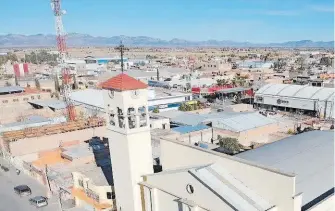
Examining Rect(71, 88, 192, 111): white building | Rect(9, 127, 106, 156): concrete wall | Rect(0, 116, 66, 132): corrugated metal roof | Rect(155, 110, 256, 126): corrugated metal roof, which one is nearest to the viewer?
Rect(9, 127, 106, 156): concrete wall

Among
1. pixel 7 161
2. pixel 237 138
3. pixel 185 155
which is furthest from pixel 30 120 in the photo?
pixel 185 155

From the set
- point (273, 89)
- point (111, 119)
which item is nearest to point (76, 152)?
point (111, 119)

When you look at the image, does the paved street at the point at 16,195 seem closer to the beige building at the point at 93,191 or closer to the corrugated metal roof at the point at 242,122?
the beige building at the point at 93,191

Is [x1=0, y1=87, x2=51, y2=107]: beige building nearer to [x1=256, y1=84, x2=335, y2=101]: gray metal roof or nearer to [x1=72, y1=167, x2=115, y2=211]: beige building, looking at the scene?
[x1=72, y1=167, x2=115, y2=211]: beige building

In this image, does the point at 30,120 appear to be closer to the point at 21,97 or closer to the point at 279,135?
the point at 21,97

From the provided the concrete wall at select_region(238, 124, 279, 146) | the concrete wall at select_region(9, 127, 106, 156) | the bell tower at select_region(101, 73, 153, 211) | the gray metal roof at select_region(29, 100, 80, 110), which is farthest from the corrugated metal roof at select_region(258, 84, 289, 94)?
the bell tower at select_region(101, 73, 153, 211)

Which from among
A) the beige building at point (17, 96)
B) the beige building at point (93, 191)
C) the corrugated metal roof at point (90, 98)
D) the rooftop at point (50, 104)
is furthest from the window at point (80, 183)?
the beige building at point (17, 96)
